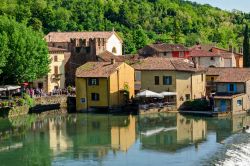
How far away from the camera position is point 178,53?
9869 cm

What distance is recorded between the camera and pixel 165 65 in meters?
71.2

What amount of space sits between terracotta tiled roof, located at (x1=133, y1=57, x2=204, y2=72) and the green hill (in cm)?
4681

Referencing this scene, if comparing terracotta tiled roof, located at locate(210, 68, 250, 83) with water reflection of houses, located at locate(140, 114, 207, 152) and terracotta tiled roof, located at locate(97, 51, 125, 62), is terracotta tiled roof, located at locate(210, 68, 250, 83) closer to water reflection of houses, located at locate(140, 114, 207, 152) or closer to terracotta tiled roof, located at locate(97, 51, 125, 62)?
water reflection of houses, located at locate(140, 114, 207, 152)

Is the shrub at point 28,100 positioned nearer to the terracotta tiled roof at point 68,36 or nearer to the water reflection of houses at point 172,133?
the water reflection of houses at point 172,133

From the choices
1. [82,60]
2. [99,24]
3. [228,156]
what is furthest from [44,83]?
[99,24]

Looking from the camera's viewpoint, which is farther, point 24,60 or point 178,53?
point 178,53

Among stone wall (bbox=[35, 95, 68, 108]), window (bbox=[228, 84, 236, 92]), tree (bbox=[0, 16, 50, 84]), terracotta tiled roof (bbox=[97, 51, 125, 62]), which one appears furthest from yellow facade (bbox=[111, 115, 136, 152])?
terracotta tiled roof (bbox=[97, 51, 125, 62])

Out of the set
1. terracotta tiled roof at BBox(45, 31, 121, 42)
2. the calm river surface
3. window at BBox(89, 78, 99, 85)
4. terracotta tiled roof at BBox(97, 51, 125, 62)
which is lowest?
the calm river surface

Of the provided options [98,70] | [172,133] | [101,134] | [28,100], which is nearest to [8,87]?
[28,100]

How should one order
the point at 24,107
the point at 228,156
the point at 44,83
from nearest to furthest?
1. the point at 228,156
2. the point at 24,107
3. the point at 44,83

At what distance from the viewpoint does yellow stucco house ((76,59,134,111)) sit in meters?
69.6

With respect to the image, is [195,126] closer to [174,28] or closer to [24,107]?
[24,107]

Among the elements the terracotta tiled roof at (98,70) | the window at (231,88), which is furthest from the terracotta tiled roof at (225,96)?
the terracotta tiled roof at (98,70)

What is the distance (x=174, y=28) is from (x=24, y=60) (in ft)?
259
